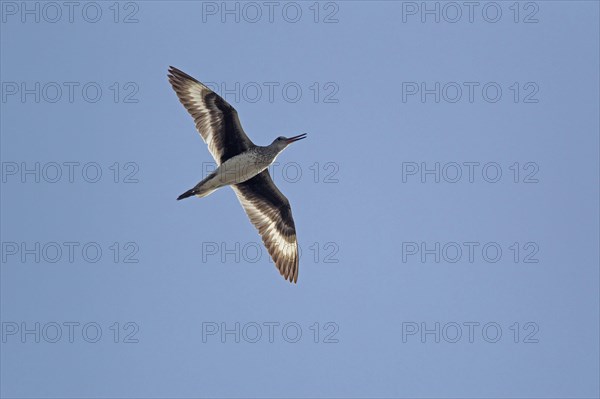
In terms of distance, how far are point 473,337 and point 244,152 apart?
22.6 ft

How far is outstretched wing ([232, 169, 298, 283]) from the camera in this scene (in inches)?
655

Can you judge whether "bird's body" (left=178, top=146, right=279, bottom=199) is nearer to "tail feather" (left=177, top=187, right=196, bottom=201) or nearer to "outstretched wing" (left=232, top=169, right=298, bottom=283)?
"tail feather" (left=177, top=187, right=196, bottom=201)

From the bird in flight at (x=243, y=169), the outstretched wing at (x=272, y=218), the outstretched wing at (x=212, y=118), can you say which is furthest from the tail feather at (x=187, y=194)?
the outstretched wing at (x=272, y=218)

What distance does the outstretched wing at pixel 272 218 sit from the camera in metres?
16.6

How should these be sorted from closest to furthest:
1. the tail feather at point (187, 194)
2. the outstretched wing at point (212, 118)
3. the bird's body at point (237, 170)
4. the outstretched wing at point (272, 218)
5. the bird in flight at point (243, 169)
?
1. the tail feather at point (187, 194)
2. the bird's body at point (237, 170)
3. the bird in flight at point (243, 169)
4. the outstretched wing at point (212, 118)
5. the outstretched wing at point (272, 218)

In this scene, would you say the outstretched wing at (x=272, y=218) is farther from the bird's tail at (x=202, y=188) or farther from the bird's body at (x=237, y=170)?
the bird's tail at (x=202, y=188)

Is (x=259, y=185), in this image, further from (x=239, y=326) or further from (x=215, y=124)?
(x=239, y=326)

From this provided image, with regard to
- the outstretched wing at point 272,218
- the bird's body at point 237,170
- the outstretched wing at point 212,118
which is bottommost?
the outstretched wing at point 272,218

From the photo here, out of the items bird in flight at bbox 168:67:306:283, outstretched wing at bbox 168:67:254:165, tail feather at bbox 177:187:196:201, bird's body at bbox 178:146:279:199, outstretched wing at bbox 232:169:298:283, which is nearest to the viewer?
tail feather at bbox 177:187:196:201

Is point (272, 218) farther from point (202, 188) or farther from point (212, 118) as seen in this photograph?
point (212, 118)

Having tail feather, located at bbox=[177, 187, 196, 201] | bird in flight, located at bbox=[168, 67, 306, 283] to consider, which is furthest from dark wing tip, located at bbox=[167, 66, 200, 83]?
tail feather, located at bbox=[177, 187, 196, 201]

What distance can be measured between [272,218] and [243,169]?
63.3 inches

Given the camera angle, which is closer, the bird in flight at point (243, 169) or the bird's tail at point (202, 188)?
the bird's tail at point (202, 188)

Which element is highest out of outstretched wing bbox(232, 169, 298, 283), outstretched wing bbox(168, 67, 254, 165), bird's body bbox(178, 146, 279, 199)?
outstretched wing bbox(168, 67, 254, 165)
